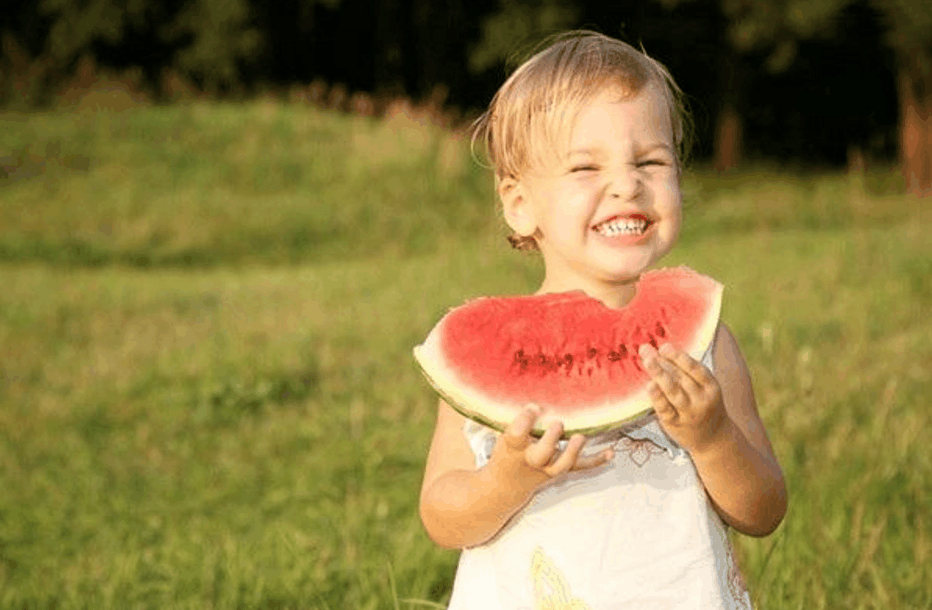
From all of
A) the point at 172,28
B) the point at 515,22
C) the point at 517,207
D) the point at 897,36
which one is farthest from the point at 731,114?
the point at 517,207

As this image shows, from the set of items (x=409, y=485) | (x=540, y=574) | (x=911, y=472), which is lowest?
(x=409, y=485)

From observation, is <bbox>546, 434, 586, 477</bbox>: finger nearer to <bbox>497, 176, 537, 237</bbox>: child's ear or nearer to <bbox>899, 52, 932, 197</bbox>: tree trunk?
<bbox>497, 176, 537, 237</bbox>: child's ear

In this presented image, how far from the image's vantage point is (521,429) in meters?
1.58

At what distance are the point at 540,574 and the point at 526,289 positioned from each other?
271 inches

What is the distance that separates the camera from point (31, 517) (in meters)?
4.04

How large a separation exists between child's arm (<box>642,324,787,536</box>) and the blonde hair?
333 mm

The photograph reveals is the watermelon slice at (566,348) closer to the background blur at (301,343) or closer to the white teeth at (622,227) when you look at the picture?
the white teeth at (622,227)

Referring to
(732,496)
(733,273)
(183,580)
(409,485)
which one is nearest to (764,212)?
(733,273)

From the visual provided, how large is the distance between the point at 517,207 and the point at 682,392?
0.48 meters

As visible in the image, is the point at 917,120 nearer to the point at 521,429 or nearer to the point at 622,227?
the point at 622,227

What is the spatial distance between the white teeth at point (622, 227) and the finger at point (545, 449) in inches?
12.8

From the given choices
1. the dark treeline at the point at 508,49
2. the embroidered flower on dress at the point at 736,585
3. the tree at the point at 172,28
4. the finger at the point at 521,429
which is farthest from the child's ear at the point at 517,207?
the tree at the point at 172,28

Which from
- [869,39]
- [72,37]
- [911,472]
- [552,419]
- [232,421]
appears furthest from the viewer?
[869,39]

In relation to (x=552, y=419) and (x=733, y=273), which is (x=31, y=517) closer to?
(x=552, y=419)
